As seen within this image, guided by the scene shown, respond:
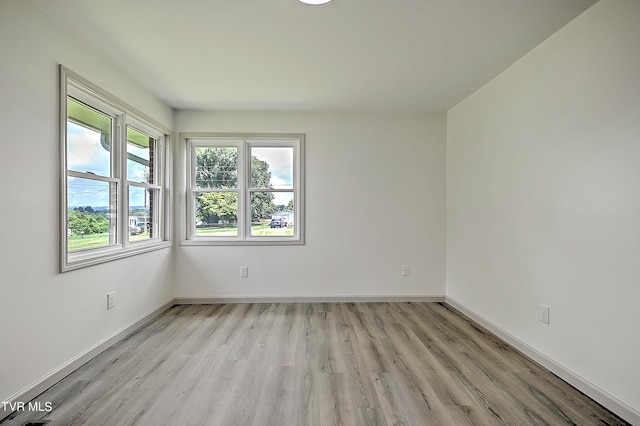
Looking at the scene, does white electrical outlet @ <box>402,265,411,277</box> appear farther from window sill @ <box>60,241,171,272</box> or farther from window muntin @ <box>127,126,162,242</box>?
window muntin @ <box>127,126,162,242</box>

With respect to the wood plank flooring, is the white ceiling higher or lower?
higher

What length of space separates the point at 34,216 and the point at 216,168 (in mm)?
2244

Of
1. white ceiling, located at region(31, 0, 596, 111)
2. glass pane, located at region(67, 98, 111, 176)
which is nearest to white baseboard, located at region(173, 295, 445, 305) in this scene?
glass pane, located at region(67, 98, 111, 176)

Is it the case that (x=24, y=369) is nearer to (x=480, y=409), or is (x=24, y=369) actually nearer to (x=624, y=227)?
(x=480, y=409)

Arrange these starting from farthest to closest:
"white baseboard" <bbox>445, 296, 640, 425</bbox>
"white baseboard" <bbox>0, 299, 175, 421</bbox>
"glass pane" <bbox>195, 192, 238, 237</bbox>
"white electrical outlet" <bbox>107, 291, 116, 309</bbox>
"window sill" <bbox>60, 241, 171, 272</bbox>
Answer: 1. "glass pane" <bbox>195, 192, 238, 237</bbox>
2. "white electrical outlet" <bbox>107, 291, 116, 309</bbox>
3. "window sill" <bbox>60, 241, 171, 272</bbox>
4. "white baseboard" <bbox>0, 299, 175, 421</bbox>
5. "white baseboard" <bbox>445, 296, 640, 425</bbox>

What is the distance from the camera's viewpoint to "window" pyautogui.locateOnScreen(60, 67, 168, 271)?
2.33 m

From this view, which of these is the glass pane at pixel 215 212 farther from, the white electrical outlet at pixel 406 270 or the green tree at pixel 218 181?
the white electrical outlet at pixel 406 270

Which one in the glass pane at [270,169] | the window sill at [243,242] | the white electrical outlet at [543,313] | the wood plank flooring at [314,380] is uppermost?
the glass pane at [270,169]

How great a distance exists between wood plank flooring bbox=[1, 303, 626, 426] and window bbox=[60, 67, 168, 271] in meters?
0.91

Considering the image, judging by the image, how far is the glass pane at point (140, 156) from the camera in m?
3.17

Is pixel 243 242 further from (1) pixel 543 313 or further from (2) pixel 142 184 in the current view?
(1) pixel 543 313

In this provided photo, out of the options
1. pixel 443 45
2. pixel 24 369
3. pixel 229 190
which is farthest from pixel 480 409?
pixel 229 190

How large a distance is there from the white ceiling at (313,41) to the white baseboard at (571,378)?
8.00 feet

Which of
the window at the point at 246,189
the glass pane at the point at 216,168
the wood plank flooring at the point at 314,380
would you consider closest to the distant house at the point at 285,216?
the window at the point at 246,189
